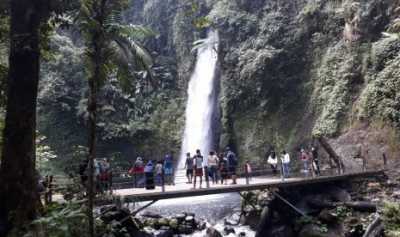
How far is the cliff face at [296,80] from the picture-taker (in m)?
17.3

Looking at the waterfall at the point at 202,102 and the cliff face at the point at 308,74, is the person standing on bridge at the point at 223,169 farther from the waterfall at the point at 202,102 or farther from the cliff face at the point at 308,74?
the waterfall at the point at 202,102

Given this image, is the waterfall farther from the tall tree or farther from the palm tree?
the palm tree

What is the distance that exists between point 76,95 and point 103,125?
4405 mm

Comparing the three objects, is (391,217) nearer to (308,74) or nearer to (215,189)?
(215,189)

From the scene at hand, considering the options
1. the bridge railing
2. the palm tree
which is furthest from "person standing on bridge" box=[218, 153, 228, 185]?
the palm tree

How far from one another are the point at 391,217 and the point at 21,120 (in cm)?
909

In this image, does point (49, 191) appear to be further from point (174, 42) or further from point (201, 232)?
point (174, 42)

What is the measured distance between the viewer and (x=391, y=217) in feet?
34.7

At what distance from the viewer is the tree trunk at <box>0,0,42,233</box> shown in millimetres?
8290

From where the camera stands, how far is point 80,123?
105ft

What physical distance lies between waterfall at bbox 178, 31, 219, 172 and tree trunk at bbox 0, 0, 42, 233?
1868cm

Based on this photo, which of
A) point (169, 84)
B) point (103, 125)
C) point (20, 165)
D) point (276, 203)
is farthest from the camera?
point (169, 84)

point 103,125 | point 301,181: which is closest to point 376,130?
point 301,181

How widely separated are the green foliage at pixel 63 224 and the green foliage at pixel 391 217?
720 centimetres
